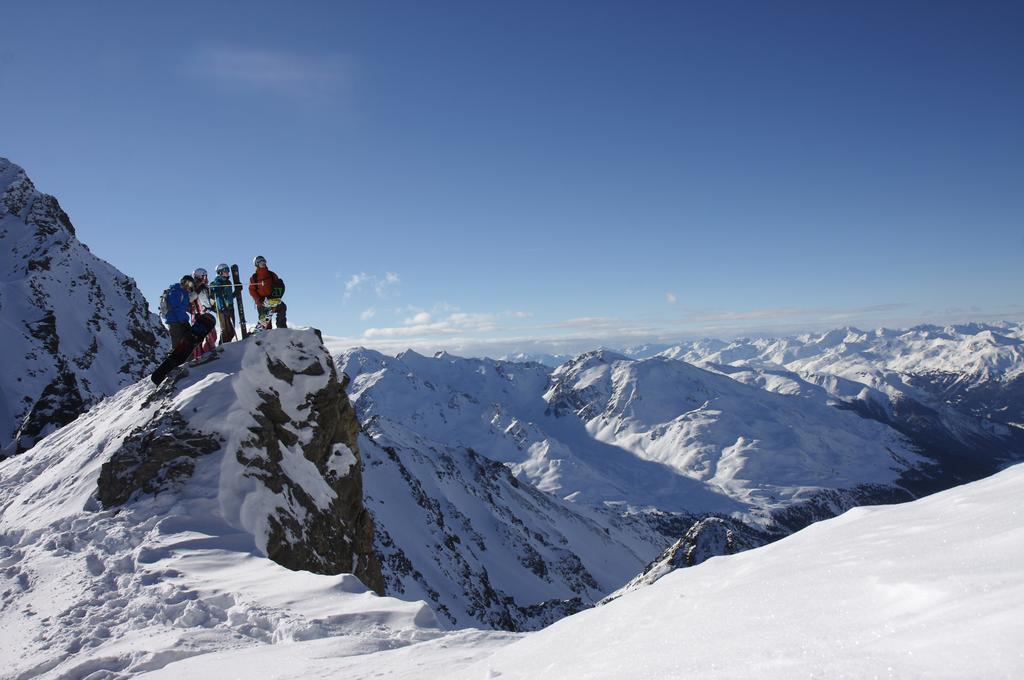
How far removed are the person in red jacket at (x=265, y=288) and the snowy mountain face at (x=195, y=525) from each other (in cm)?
117

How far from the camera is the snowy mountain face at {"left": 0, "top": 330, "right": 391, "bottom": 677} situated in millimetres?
8852

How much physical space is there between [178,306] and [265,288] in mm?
2848

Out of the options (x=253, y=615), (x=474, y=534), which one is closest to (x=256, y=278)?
(x=253, y=615)

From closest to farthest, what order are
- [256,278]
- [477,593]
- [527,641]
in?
[527,641], [256,278], [477,593]

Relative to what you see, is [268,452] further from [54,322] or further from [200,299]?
[54,322]

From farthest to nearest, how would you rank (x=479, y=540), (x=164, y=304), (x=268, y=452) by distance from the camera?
(x=479, y=540) < (x=164, y=304) < (x=268, y=452)

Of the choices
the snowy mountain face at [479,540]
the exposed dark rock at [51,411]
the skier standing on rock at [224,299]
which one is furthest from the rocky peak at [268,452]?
the exposed dark rock at [51,411]

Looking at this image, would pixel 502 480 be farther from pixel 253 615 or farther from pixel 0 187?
pixel 253 615

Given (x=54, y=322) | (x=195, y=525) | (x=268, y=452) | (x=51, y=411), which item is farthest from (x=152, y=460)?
(x=54, y=322)

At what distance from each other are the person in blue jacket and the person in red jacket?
1.96 meters

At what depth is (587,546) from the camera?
15312 centimetres

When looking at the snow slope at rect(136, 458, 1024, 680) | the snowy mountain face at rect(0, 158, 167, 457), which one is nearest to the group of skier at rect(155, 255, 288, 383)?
the snow slope at rect(136, 458, 1024, 680)

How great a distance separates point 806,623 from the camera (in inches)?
150

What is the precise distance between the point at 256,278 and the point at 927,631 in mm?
21195
